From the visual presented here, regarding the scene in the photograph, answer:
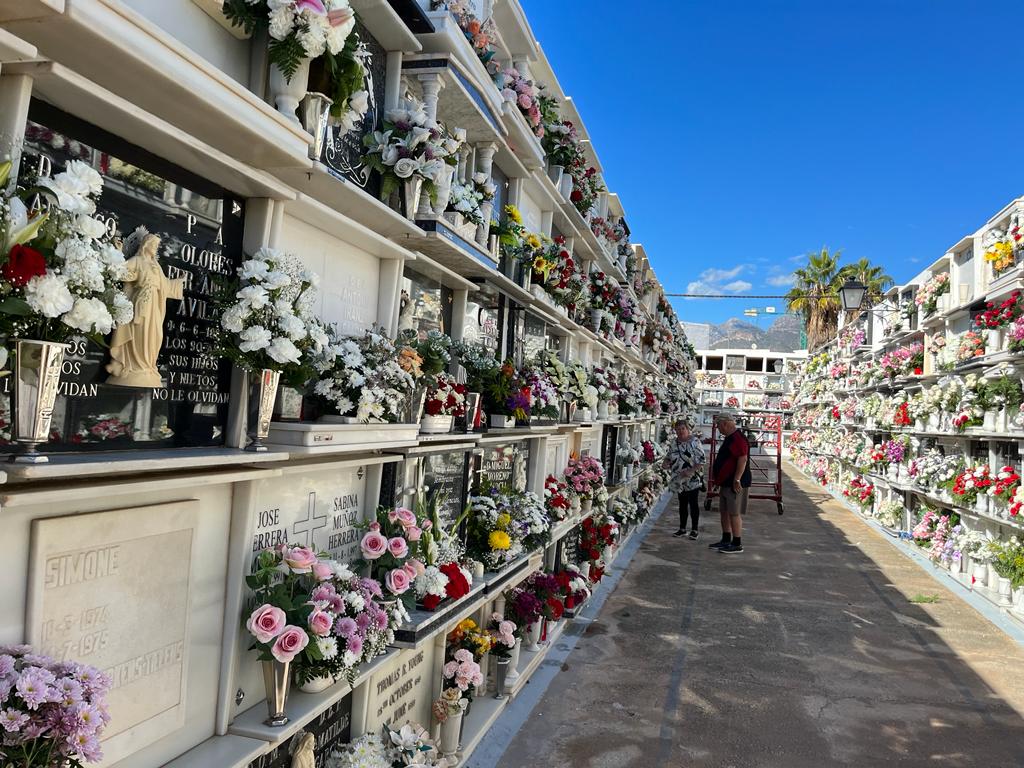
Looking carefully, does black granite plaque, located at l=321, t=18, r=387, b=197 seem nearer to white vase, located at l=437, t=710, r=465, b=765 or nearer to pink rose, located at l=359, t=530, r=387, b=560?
pink rose, located at l=359, t=530, r=387, b=560

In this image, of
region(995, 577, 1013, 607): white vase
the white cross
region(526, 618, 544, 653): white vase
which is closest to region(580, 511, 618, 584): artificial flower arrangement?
region(526, 618, 544, 653): white vase

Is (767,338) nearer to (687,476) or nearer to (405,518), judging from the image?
(687,476)

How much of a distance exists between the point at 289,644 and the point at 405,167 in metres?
2.08

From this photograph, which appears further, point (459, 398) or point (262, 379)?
point (459, 398)

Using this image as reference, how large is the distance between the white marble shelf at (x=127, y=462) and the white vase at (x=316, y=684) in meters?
0.92

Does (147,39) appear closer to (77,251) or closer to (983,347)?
(77,251)

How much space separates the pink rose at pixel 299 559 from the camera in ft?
9.07

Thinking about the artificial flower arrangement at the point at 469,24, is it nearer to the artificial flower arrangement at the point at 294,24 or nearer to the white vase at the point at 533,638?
the artificial flower arrangement at the point at 294,24

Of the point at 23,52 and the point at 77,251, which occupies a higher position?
the point at 23,52

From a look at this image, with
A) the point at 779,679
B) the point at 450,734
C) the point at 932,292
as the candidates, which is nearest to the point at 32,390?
the point at 450,734

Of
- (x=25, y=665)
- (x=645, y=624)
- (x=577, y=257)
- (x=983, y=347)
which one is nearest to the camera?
(x=25, y=665)

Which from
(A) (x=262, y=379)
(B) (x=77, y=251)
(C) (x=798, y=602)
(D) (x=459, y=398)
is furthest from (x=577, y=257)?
(B) (x=77, y=251)

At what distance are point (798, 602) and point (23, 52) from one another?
9.44m

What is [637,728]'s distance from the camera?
539cm
